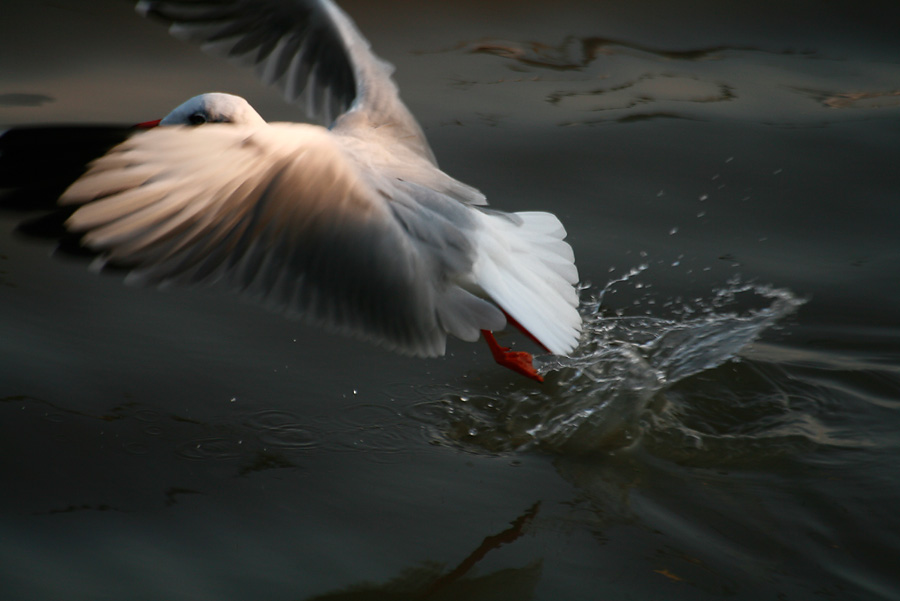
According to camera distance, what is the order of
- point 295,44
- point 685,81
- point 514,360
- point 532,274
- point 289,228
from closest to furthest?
1. point 289,228
2. point 532,274
3. point 514,360
4. point 295,44
5. point 685,81

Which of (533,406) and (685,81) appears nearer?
(533,406)

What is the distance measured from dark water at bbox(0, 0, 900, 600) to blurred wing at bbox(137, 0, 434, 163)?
0.83 metres

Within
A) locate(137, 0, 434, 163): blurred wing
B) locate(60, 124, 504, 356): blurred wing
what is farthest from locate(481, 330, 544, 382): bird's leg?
locate(137, 0, 434, 163): blurred wing

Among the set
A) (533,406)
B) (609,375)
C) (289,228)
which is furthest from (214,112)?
(609,375)

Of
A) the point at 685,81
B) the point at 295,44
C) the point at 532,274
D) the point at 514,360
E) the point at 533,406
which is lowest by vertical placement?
the point at 533,406

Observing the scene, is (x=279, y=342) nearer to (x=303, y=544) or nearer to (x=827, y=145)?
(x=303, y=544)

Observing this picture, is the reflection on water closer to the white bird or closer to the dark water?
the dark water

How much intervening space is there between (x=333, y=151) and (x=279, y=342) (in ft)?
3.09

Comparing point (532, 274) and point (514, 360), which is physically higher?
point (532, 274)

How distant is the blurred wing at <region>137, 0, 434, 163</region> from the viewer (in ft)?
10.8

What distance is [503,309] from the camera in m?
2.50

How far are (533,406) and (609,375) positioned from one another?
0.28 m

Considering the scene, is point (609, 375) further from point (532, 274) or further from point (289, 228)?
point (289, 228)

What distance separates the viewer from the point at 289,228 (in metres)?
2.29
